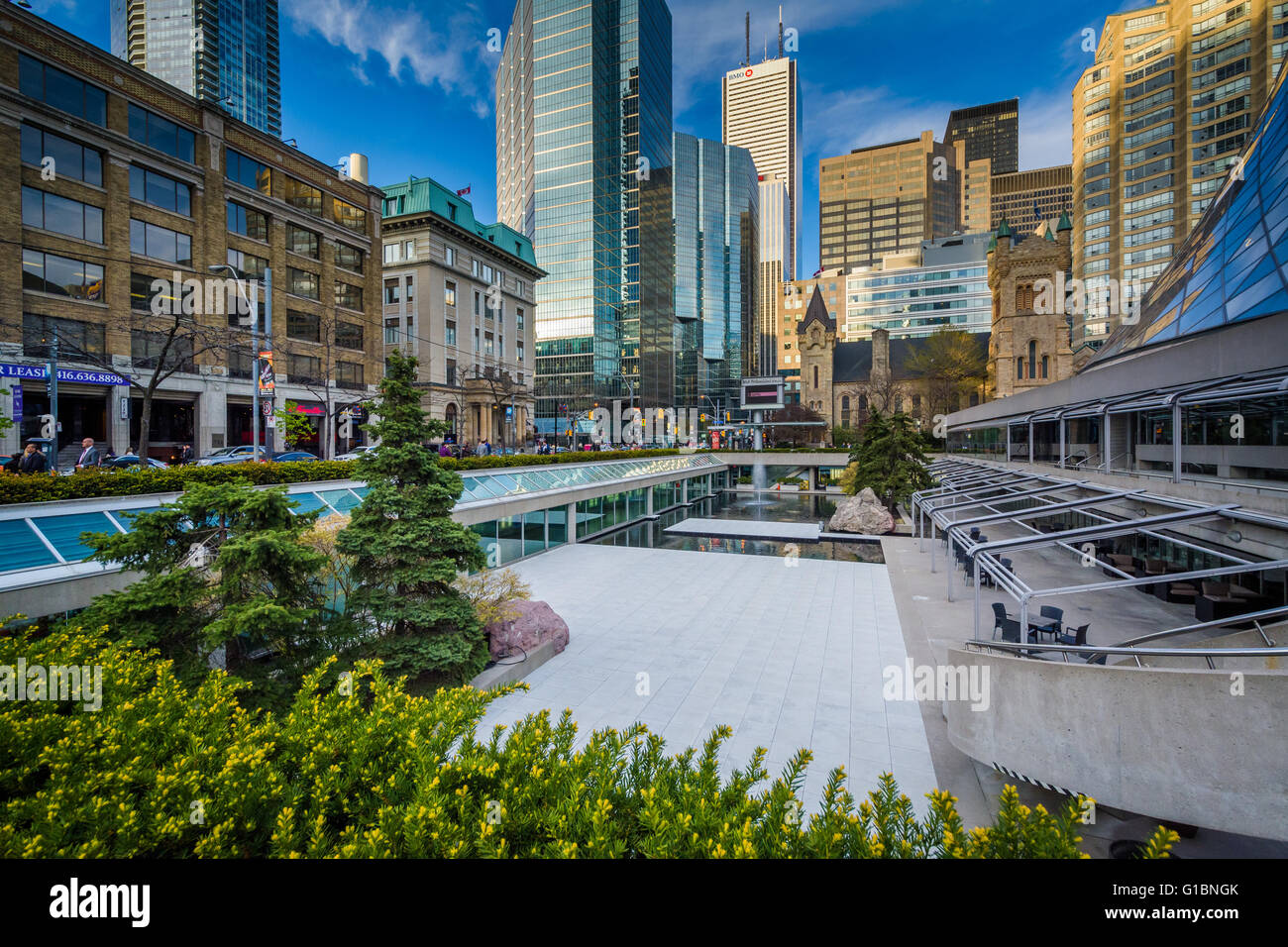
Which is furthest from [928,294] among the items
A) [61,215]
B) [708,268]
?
[61,215]

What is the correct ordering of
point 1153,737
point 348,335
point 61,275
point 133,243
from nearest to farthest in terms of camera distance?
point 1153,737
point 61,275
point 133,243
point 348,335

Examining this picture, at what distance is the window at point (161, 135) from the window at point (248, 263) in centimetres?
517

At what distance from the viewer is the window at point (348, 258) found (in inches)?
1665

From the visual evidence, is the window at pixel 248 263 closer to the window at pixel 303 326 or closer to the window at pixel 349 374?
the window at pixel 303 326

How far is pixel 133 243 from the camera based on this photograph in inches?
1161

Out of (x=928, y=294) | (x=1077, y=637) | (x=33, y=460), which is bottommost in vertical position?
(x=1077, y=637)

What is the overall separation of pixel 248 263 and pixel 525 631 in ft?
124

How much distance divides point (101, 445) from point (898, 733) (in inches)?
1522

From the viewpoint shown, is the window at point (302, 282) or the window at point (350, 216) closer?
the window at point (302, 282)

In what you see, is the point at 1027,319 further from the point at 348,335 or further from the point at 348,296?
the point at 348,335

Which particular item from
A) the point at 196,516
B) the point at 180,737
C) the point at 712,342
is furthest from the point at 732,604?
the point at 712,342

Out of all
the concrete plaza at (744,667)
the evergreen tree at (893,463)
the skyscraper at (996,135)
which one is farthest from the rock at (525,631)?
the skyscraper at (996,135)

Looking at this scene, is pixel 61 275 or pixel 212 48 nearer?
pixel 61 275

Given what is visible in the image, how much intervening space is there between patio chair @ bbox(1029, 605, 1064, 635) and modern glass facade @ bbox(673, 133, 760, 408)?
353 ft
